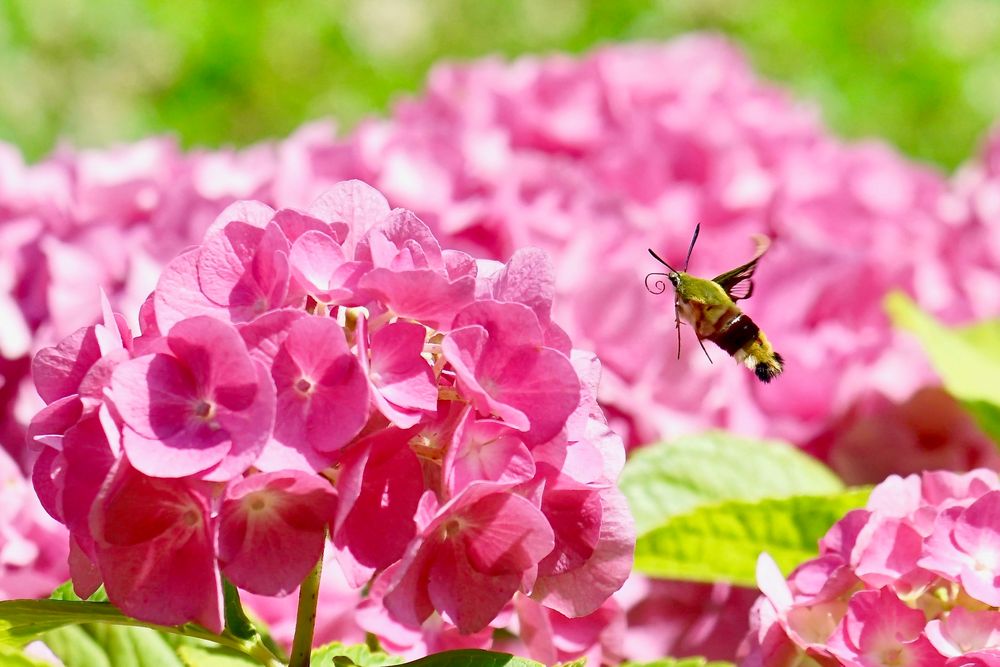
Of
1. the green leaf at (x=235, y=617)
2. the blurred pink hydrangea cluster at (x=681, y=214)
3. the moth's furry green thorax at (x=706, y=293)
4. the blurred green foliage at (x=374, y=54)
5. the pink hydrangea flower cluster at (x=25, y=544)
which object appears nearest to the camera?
the green leaf at (x=235, y=617)

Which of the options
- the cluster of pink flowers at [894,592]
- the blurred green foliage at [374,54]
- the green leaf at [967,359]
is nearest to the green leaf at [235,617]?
the cluster of pink flowers at [894,592]

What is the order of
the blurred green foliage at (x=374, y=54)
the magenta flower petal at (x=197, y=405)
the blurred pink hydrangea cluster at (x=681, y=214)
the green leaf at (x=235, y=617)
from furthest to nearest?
the blurred green foliage at (x=374, y=54)
the blurred pink hydrangea cluster at (x=681, y=214)
the green leaf at (x=235, y=617)
the magenta flower petal at (x=197, y=405)

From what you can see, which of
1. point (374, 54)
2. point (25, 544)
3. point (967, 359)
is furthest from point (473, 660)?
point (374, 54)

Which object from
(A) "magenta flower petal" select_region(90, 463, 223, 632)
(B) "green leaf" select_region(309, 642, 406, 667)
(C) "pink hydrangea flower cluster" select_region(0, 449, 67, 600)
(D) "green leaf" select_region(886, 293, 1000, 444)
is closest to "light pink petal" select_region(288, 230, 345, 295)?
(A) "magenta flower petal" select_region(90, 463, 223, 632)

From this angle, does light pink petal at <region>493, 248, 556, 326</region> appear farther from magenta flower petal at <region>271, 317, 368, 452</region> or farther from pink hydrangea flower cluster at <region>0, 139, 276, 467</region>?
pink hydrangea flower cluster at <region>0, 139, 276, 467</region>

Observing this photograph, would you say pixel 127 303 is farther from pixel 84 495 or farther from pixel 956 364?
pixel 956 364

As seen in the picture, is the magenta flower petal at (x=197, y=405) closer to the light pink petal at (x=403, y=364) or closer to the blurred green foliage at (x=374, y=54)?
the light pink petal at (x=403, y=364)

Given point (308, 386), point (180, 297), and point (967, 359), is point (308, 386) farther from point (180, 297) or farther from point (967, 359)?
point (967, 359)
